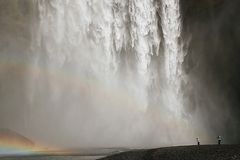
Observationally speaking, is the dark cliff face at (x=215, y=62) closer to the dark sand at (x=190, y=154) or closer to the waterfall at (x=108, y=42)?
the waterfall at (x=108, y=42)

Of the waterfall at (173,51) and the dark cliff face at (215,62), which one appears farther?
the dark cliff face at (215,62)

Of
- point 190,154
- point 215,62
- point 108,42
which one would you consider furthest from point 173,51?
point 190,154

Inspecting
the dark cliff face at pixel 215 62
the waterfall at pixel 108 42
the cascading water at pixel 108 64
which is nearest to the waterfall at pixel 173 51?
the cascading water at pixel 108 64

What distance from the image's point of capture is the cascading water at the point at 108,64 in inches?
1596

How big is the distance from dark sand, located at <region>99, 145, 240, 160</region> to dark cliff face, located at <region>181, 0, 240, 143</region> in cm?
2691

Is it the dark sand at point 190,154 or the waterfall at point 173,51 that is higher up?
the waterfall at point 173,51

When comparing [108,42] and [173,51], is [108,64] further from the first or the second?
[173,51]

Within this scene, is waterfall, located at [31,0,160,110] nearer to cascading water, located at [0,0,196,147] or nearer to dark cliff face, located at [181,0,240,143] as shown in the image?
cascading water, located at [0,0,196,147]

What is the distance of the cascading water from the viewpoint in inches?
1596

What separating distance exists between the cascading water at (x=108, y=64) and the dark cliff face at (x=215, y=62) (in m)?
1.59

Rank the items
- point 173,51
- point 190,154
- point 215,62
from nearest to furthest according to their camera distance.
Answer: point 190,154, point 173,51, point 215,62

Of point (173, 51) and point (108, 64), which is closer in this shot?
point (108, 64)

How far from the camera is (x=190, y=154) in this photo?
543 inches

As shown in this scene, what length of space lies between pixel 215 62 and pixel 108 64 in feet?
34.8
